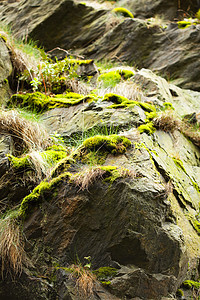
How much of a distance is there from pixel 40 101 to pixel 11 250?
2.73 metres

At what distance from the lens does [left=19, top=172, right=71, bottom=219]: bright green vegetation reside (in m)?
3.05

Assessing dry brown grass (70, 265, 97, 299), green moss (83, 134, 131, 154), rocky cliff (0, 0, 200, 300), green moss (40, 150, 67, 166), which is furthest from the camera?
green moss (40, 150, 67, 166)

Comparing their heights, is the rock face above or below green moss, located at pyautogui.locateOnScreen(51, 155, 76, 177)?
above

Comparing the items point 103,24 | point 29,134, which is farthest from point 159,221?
point 103,24

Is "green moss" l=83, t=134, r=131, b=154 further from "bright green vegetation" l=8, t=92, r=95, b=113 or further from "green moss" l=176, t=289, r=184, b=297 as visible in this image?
"green moss" l=176, t=289, r=184, b=297

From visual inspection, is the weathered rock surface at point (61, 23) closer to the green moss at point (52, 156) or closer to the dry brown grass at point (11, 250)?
the green moss at point (52, 156)

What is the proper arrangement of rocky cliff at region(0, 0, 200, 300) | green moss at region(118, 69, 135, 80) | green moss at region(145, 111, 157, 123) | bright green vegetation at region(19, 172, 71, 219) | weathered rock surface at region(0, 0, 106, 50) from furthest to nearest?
weathered rock surface at region(0, 0, 106, 50) < green moss at region(118, 69, 135, 80) < green moss at region(145, 111, 157, 123) < bright green vegetation at region(19, 172, 71, 219) < rocky cliff at region(0, 0, 200, 300)

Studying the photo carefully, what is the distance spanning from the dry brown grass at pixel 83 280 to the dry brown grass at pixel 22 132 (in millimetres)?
1733

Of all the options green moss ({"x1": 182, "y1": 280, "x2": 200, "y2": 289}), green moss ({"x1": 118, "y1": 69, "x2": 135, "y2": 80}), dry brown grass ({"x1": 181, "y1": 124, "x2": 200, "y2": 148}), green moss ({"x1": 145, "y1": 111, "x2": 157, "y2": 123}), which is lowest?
green moss ({"x1": 182, "y1": 280, "x2": 200, "y2": 289})

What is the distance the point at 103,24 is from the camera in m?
8.25

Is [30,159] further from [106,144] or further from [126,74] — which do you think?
[126,74]

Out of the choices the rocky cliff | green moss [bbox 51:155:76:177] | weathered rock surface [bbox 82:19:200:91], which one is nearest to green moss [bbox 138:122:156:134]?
the rocky cliff

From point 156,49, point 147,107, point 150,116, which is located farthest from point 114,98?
point 156,49

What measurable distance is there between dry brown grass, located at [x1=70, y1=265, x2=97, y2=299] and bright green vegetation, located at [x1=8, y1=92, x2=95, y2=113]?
2.75 metres
